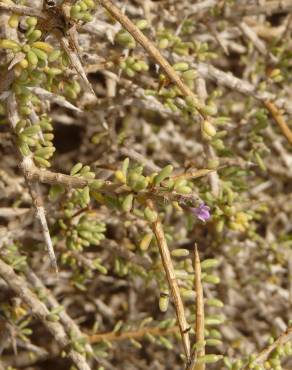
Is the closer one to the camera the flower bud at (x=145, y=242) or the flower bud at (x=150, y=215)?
the flower bud at (x=150, y=215)

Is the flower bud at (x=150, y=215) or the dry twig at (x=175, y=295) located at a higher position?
the flower bud at (x=150, y=215)

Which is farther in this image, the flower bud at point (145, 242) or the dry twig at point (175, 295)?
the flower bud at point (145, 242)

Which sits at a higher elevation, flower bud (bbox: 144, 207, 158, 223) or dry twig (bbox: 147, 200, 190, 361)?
flower bud (bbox: 144, 207, 158, 223)

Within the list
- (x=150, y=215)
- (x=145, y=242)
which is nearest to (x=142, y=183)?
(x=150, y=215)

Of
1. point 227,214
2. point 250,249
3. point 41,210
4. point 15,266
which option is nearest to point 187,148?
point 250,249

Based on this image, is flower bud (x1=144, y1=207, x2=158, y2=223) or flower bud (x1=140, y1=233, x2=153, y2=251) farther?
flower bud (x1=140, y1=233, x2=153, y2=251)

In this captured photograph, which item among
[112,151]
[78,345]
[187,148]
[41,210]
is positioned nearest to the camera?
[41,210]

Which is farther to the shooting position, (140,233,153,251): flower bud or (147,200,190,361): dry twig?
(140,233,153,251): flower bud

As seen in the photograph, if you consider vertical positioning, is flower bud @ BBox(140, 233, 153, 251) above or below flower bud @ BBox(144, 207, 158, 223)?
below

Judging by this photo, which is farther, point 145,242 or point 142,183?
point 145,242

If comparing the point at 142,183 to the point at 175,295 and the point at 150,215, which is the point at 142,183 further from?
the point at 175,295

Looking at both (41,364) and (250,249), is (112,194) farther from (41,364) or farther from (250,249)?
(41,364)
